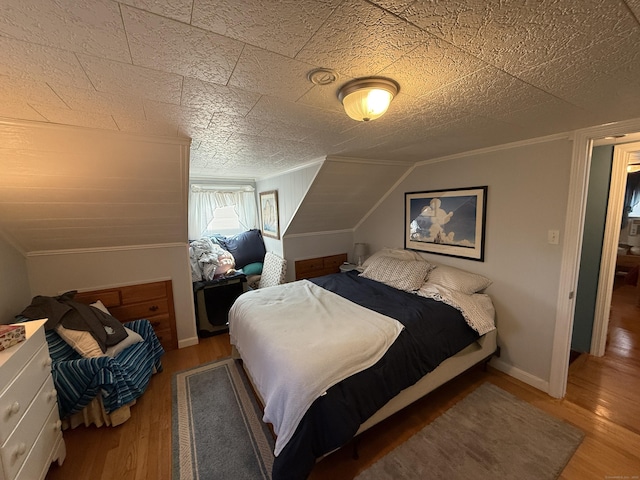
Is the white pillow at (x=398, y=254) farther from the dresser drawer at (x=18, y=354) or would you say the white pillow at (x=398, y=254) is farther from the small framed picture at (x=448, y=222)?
the dresser drawer at (x=18, y=354)

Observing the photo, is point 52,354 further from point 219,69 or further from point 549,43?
point 549,43

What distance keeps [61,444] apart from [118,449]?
312 mm

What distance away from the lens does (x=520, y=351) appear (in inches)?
90.4

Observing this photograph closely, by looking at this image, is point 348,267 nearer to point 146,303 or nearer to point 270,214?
point 270,214

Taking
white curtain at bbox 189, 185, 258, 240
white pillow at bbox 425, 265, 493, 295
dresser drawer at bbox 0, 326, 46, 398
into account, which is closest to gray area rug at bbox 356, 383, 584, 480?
white pillow at bbox 425, 265, 493, 295

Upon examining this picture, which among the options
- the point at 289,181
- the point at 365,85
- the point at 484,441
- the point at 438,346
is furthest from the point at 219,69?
the point at 484,441

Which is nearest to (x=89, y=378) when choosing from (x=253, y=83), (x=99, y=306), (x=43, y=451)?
(x=43, y=451)

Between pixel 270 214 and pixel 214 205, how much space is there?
919mm

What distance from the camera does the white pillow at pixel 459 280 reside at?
238 centimetres

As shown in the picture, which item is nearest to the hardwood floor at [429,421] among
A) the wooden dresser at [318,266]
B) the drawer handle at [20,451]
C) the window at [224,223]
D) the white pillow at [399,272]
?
the drawer handle at [20,451]

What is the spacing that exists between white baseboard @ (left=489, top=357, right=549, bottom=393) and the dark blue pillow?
127 inches

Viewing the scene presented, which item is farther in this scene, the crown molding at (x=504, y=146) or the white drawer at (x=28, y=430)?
the crown molding at (x=504, y=146)

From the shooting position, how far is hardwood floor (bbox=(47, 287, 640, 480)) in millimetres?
1546

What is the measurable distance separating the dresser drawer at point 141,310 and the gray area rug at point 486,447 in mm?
2460
